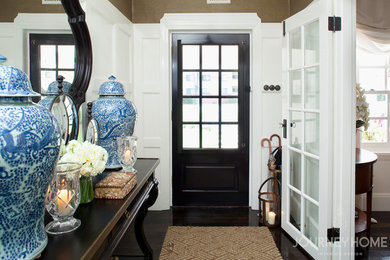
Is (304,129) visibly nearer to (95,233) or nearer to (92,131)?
(92,131)

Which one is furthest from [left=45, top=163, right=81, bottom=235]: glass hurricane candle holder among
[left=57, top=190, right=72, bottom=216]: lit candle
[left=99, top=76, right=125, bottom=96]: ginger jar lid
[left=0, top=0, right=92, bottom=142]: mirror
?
[left=99, top=76, right=125, bottom=96]: ginger jar lid

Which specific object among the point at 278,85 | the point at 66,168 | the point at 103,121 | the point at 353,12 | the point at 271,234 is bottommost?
the point at 271,234

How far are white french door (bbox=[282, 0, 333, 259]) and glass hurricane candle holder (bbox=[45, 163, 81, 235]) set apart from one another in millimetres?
1900

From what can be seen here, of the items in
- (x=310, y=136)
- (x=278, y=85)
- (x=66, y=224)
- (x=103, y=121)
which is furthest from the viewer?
(x=278, y=85)

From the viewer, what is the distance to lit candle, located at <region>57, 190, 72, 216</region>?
114 cm

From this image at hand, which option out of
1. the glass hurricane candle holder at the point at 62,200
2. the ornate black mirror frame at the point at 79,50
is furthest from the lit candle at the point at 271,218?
the glass hurricane candle holder at the point at 62,200

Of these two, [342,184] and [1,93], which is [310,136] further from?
[1,93]

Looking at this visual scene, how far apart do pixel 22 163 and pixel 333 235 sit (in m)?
2.30

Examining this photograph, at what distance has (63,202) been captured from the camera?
1.14 metres

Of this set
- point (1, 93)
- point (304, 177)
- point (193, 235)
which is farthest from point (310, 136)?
point (1, 93)

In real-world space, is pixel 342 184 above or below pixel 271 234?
above

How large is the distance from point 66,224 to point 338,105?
203 cm

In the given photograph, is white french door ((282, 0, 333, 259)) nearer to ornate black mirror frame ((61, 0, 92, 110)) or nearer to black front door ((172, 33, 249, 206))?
black front door ((172, 33, 249, 206))

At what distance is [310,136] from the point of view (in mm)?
2693
